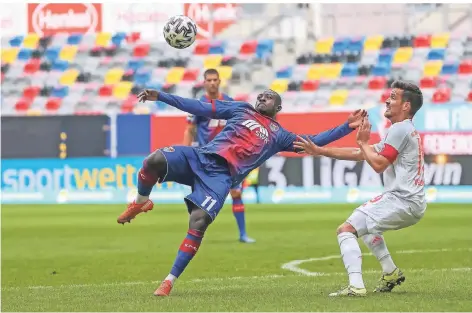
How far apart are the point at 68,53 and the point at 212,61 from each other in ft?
19.8

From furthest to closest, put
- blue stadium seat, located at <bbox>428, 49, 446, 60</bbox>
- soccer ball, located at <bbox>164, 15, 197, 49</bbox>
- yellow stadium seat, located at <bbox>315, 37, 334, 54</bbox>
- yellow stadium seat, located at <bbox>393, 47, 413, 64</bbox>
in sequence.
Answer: yellow stadium seat, located at <bbox>315, 37, 334, 54</bbox>, yellow stadium seat, located at <bbox>393, 47, 413, 64</bbox>, blue stadium seat, located at <bbox>428, 49, 446, 60</bbox>, soccer ball, located at <bbox>164, 15, 197, 49</bbox>

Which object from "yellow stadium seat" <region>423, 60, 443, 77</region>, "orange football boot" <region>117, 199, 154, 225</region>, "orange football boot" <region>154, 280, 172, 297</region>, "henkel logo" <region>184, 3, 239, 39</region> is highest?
"henkel logo" <region>184, 3, 239, 39</region>

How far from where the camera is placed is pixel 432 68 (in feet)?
112

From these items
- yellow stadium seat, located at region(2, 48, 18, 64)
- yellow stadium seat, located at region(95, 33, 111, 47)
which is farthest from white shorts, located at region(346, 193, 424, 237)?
yellow stadium seat, located at region(2, 48, 18, 64)

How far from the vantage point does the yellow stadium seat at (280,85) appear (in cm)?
3472

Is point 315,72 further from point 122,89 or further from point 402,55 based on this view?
point 122,89

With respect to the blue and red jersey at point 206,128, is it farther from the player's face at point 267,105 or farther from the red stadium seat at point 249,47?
the red stadium seat at point 249,47

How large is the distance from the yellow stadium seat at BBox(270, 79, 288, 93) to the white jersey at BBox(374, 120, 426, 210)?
2614 centimetres

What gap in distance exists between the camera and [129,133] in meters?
28.0

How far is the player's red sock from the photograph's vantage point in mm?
8977

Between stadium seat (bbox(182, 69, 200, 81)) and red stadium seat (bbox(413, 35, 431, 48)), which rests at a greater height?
red stadium seat (bbox(413, 35, 431, 48))

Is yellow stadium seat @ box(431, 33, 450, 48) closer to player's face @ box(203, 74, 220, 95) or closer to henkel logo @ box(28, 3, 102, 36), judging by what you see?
henkel logo @ box(28, 3, 102, 36)

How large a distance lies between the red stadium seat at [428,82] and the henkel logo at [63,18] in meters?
13.6

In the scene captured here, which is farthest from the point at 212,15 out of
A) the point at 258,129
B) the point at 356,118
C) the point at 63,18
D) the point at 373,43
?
the point at 356,118
